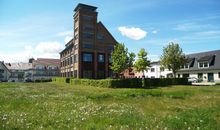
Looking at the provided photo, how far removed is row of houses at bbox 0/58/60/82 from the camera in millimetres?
121387

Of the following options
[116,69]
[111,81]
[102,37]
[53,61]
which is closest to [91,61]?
[102,37]

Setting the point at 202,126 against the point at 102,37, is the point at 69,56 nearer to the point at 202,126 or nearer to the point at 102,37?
the point at 102,37

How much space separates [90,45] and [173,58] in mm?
23793

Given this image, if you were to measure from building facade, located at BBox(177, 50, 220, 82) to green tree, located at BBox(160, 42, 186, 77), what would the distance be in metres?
12.0

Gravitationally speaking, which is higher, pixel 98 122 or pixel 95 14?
pixel 95 14

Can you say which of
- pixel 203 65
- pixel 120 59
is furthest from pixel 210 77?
pixel 120 59

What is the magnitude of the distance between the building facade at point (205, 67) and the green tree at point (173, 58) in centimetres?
1204

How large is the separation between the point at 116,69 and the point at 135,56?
198 inches

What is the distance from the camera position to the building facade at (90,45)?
64.4 meters

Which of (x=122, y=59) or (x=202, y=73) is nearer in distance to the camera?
(x=122, y=59)

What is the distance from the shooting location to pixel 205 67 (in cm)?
6512

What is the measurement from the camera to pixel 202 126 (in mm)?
8484

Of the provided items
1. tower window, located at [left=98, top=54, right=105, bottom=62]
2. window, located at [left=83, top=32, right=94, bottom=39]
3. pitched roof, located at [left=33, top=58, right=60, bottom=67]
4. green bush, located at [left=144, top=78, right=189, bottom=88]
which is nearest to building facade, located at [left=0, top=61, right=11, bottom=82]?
pitched roof, located at [left=33, top=58, right=60, bottom=67]

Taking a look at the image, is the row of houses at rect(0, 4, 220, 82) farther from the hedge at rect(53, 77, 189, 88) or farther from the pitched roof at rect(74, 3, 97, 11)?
the hedge at rect(53, 77, 189, 88)
